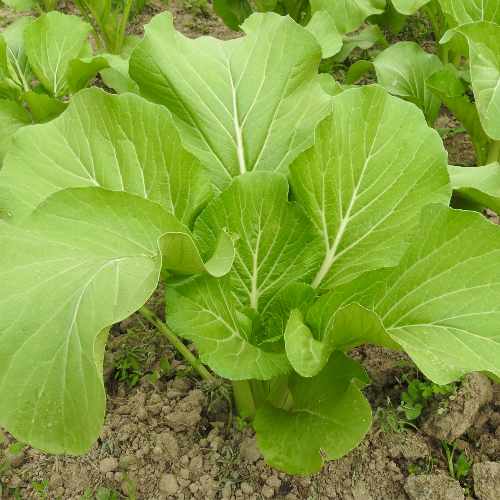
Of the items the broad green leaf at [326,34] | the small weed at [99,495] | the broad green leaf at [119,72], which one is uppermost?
the broad green leaf at [326,34]

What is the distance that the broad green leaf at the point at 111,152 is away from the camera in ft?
4.30

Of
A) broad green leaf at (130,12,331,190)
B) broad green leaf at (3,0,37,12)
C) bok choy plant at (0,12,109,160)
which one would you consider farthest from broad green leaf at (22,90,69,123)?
broad green leaf at (3,0,37,12)

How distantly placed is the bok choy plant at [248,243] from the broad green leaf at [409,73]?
1.22m

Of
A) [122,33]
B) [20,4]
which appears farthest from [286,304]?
[20,4]

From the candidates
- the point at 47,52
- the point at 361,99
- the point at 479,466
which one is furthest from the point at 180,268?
the point at 47,52

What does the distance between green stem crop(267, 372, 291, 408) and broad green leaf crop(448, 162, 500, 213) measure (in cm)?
77

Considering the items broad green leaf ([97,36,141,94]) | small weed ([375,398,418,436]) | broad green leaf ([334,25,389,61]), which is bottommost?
small weed ([375,398,418,436])

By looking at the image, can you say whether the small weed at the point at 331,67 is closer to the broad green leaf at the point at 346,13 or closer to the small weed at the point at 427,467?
the broad green leaf at the point at 346,13

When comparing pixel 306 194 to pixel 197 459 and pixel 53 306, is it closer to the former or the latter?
pixel 53 306

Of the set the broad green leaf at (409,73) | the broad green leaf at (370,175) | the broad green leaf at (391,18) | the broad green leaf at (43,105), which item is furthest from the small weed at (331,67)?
the broad green leaf at (370,175)

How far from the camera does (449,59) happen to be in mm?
3115

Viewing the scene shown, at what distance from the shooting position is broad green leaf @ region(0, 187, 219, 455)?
102 centimetres

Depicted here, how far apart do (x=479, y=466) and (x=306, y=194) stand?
947mm

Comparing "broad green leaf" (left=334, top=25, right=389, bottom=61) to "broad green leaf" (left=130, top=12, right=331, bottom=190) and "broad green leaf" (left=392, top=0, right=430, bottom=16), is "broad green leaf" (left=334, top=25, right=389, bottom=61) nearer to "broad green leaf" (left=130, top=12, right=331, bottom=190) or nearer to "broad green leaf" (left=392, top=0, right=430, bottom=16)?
"broad green leaf" (left=392, top=0, right=430, bottom=16)
